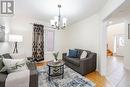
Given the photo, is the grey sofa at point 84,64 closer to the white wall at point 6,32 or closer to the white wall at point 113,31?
the white wall at point 6,32

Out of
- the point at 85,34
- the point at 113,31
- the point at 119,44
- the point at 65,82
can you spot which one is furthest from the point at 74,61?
the point at 113,31

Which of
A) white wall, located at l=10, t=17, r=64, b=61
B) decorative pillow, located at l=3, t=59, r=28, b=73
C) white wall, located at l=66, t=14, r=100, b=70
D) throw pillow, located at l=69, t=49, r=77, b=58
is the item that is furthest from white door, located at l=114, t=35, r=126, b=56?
decorative pillow, located at l=3, t=59, r=28, b=73

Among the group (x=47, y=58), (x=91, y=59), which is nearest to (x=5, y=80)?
(x=91, y=59)

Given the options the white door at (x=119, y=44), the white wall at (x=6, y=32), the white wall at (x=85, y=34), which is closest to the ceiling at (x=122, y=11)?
the white wall at (x=85, y=34)

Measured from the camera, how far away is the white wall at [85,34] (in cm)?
484

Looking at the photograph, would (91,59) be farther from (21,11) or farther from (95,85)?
(21,11)

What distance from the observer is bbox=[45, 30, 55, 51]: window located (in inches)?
245

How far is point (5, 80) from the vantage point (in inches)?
77.0

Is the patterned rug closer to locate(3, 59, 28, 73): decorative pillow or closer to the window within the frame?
locate(3, 59, 28, 73): decorative pillow

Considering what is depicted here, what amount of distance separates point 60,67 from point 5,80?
1992 millimetres

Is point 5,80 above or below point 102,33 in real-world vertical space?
below

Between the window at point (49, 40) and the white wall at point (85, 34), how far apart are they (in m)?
1.09

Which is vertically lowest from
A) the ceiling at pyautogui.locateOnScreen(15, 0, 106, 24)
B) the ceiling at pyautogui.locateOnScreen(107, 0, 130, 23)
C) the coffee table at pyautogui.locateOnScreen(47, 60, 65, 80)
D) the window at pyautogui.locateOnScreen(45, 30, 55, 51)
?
the coffee table at pyautogui.locateOnScreen(47, 60, 65, 80)

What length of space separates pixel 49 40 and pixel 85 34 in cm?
204
